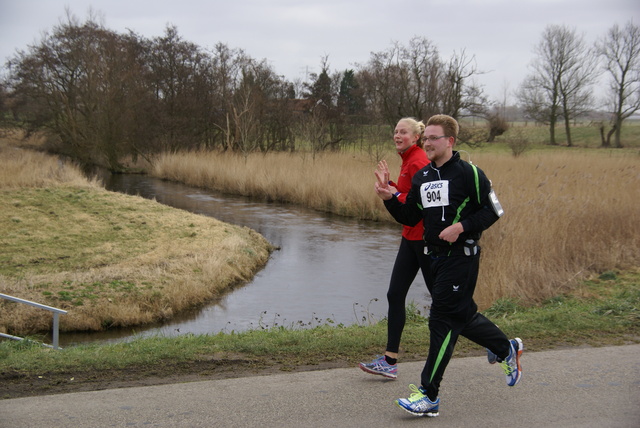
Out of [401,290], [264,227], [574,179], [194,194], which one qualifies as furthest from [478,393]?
[194,194]

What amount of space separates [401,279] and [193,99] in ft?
145

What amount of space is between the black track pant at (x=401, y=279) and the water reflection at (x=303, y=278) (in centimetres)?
342

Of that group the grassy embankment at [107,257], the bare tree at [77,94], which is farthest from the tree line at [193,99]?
the grassy embankment at [107,257]

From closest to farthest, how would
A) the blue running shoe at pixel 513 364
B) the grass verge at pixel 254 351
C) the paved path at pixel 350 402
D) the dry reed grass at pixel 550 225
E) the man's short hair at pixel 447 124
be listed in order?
the paved path at pixel 350 402 < the man's short hair at pixel 447 124 < the blue running shoe at pixel 513 364 < the grass verge at pixel 254 351 < the dry reed grass at pixel 550 225

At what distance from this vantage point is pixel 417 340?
19.8ft

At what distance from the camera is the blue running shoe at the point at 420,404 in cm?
409

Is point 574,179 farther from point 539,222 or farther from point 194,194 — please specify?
point 194,194

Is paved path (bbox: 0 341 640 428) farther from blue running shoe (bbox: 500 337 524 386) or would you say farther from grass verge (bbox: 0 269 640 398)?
grass verge (bbox: 0 269 640 398)

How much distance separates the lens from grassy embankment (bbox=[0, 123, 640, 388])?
18.1 feet

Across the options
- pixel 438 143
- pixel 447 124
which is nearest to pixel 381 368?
pixel 438 143

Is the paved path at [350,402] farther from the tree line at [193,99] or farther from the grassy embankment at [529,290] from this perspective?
the tree line at [193,99]

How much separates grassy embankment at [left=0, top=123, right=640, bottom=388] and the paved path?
66cm

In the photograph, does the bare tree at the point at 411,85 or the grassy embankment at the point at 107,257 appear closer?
the grassy embankment at the point at 107,257

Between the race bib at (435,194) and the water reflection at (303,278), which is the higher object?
the race bib at (435,194)
